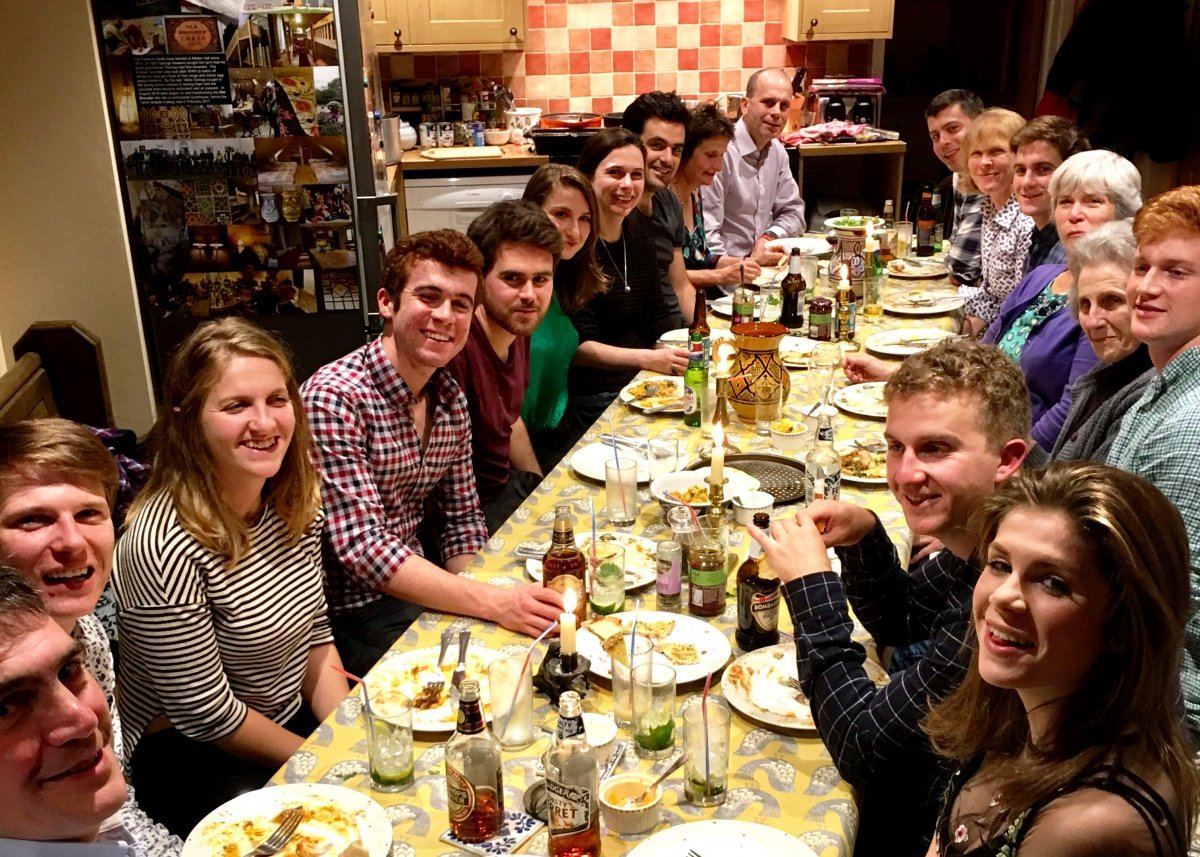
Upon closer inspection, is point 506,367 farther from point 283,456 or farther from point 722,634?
point 722,634

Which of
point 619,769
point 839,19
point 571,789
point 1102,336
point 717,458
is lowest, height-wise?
point 619,769

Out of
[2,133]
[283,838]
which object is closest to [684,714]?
[283,838]

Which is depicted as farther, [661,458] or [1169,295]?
[661,458]

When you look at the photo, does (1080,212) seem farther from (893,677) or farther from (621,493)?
(893,677)

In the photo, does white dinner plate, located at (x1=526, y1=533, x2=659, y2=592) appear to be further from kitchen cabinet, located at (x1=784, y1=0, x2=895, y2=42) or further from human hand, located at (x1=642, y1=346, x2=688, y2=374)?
kitchen cabinet, located at (x1=784, y1=0, x2=895, y2=42)

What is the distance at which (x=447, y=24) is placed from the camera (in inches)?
248

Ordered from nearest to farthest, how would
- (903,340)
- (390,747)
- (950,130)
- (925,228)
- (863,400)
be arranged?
(390,747), (863,400), (903,340), (925,228), (950,130)

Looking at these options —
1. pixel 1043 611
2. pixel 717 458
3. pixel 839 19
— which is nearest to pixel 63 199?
pixel 717 458

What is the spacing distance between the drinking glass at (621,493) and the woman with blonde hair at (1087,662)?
1.04 meters

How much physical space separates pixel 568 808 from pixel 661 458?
4.35ft

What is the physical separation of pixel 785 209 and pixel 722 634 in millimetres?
4224

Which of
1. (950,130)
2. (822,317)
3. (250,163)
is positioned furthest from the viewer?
(950,130)

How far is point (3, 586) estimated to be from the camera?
1046 millimetres

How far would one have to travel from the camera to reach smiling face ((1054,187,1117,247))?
314cm
